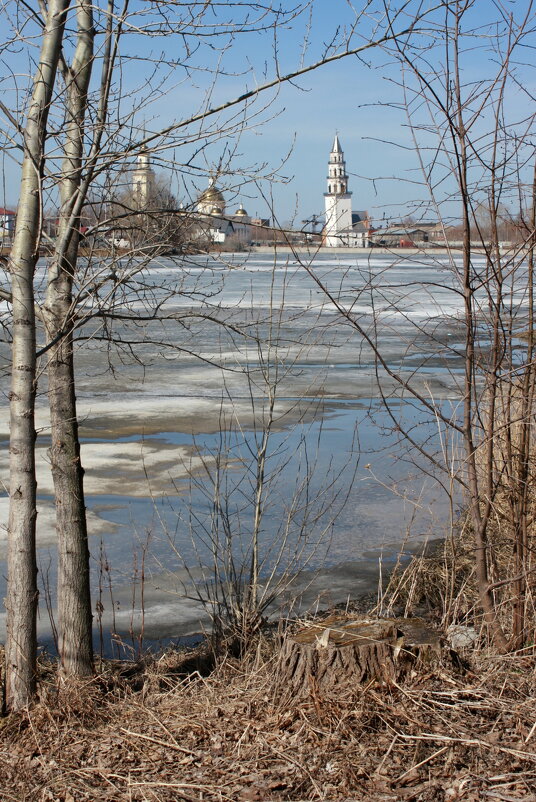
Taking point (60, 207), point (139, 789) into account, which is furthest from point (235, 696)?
point (60, 207)

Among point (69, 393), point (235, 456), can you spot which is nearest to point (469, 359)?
point (69, 393)

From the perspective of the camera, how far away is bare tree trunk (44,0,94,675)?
455 centimetres

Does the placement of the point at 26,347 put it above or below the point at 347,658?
above

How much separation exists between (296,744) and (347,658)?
1.69ft

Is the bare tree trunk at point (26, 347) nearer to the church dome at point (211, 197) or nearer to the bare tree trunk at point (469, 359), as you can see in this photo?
the church dome at point (211, 197)

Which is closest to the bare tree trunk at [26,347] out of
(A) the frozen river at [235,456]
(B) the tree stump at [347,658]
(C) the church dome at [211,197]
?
(A) the frozen river at [235,456]

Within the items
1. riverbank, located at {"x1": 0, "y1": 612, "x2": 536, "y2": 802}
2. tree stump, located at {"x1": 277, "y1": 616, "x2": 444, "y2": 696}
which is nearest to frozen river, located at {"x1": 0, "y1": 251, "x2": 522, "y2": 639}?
tree stump, located at {"x1": 277, "y1": 616, "x2": 444, "y2": 696}

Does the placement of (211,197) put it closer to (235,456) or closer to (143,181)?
(143,181)

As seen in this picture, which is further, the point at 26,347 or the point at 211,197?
the point at 211,197

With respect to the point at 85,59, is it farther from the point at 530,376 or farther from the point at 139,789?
the point at 139,789

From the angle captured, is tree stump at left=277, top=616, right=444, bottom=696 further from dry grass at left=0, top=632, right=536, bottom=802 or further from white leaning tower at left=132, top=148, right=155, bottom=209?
white leaning tower at left=132, top=148, right=155, bottom=209

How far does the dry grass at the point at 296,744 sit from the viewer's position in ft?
11.2

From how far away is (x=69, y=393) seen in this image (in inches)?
193

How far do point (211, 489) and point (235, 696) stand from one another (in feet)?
15.0
